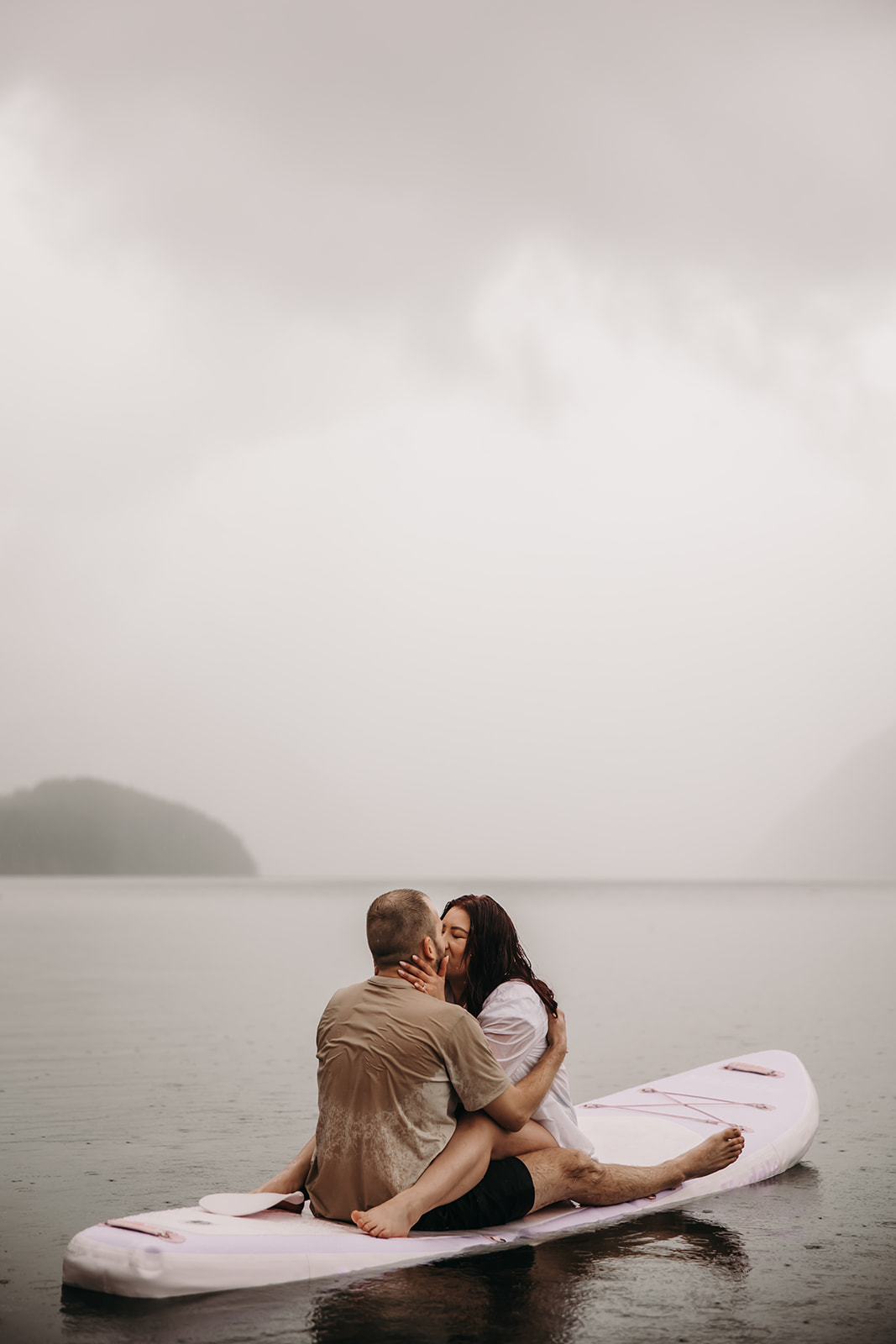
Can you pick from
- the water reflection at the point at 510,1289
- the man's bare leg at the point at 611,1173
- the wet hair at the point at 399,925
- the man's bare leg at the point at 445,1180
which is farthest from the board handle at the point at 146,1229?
the man's bare leg at the point at 611,1173

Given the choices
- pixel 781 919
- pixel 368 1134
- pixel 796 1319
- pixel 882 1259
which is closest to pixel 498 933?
pixel 368 1134

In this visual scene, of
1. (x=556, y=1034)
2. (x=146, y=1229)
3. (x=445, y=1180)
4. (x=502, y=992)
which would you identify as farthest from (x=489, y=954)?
(x=146, y=1229)

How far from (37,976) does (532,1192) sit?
2161cm

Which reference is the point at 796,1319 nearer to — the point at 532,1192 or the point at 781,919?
the point at 532,1192

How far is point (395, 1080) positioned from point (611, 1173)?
1.58 m

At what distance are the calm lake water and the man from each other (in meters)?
0.31

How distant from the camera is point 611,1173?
615 centimetres

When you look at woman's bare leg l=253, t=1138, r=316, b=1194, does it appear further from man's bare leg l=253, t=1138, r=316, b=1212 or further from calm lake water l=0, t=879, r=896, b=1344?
calm lake water l=0, t=879, r=896, b=1344

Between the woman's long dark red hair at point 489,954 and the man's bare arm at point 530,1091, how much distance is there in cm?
18

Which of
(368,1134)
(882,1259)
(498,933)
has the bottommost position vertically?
(882,1259)

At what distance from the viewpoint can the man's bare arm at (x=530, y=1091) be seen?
5355 mm

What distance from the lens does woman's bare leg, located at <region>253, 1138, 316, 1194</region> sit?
5719 mm

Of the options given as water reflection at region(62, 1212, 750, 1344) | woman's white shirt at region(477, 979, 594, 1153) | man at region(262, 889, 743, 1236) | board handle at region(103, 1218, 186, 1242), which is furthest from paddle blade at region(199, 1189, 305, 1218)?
woman's white shirt at region(477, 979, 594, 1153)

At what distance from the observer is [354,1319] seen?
4781 mm
